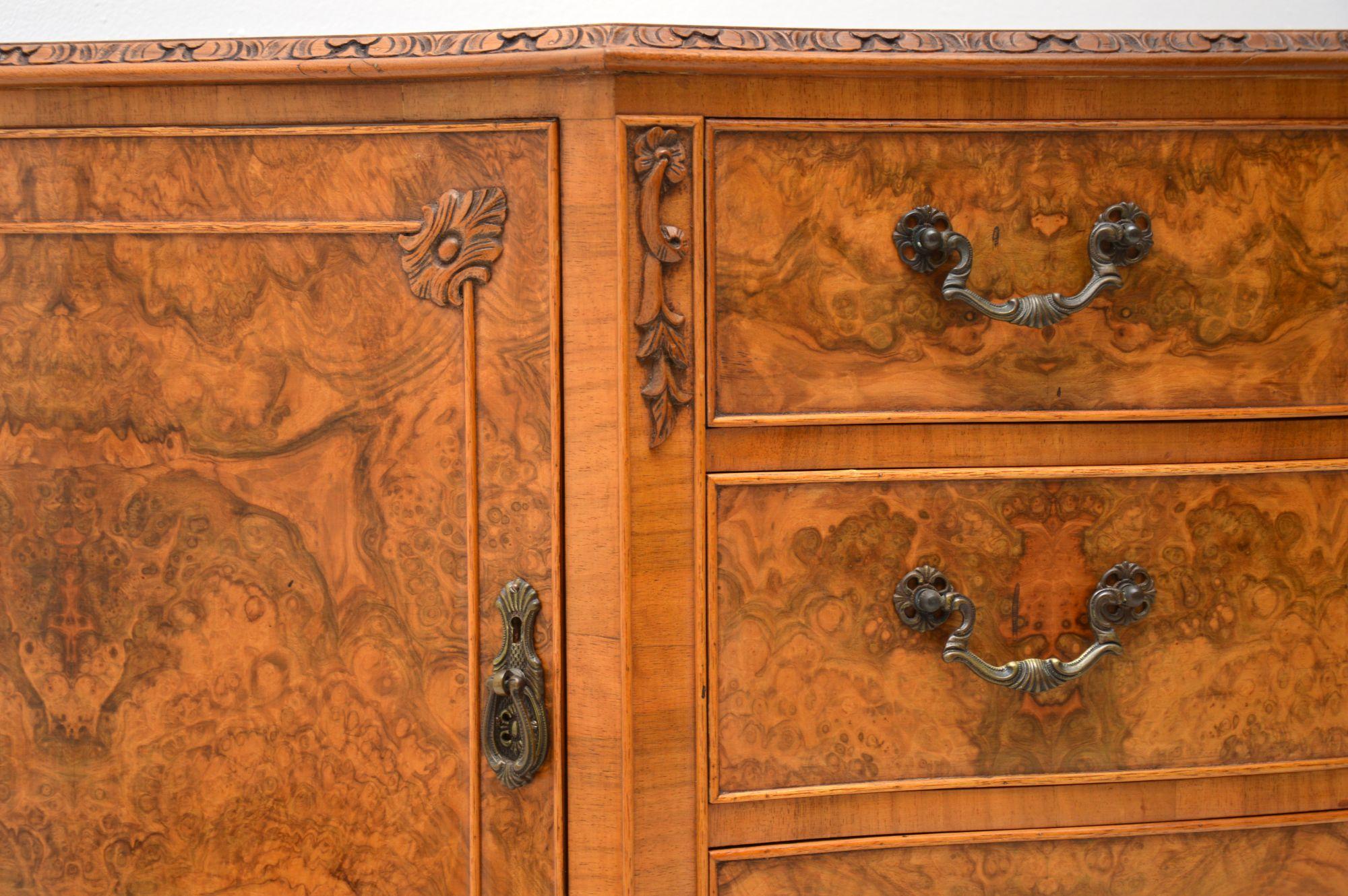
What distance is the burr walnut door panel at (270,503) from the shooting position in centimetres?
62

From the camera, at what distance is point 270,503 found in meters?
0.64

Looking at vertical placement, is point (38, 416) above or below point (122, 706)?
above

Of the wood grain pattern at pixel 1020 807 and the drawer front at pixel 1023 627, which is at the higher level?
the drawer front at pixel 1023 627

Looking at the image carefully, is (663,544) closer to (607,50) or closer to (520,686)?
(520,686)

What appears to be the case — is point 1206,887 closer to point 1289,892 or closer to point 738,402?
point 1289,892

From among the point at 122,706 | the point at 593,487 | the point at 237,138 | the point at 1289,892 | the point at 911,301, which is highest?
the point at 237,138

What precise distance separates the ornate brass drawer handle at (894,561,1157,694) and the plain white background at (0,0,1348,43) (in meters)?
0.71

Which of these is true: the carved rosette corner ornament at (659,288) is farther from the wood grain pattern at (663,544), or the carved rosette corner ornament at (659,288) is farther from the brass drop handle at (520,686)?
the brass drop handle at (520,686)

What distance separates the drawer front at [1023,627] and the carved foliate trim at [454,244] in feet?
0.65

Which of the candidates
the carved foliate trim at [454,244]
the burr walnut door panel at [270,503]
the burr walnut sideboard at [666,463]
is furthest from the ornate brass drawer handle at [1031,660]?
the carved foliate trim at [454,244]

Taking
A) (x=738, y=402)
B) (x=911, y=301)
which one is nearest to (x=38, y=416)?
(x=738, y=402)

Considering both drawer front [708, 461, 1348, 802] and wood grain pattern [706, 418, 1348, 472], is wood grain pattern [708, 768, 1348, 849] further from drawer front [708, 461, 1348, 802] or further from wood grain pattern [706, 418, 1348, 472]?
wood grain pattern [706, 418, 1348, 472]

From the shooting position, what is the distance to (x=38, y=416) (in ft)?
2.09

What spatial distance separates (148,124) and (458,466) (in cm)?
29
